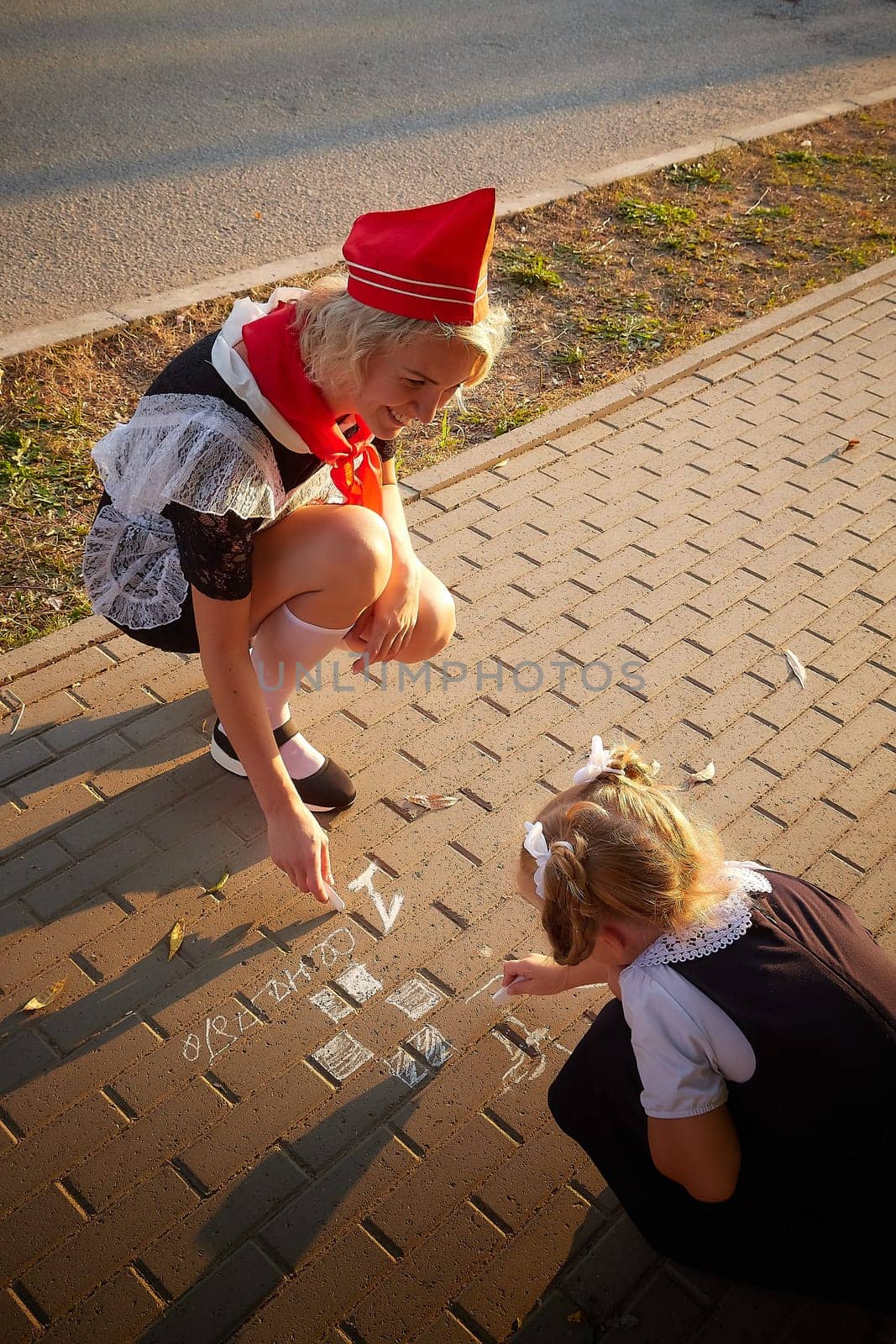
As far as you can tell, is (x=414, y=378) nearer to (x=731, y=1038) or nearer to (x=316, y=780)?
(x=316, y=780)

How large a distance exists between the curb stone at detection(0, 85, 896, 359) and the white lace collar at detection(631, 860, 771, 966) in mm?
3273

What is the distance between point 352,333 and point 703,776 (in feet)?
4.62

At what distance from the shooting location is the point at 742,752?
9.28 ft

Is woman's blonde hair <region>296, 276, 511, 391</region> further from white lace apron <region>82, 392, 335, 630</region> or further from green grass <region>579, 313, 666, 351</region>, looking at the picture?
green grass <region>579, 313, 666, 351</region>

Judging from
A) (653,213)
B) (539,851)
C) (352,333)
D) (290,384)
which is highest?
(352,333)

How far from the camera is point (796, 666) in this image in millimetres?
3096

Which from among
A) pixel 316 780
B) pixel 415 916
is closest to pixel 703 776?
pixel 415 916

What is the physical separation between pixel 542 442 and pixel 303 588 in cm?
175

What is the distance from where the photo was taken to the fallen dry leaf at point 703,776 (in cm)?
274

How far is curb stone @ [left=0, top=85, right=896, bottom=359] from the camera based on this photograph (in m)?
4.08

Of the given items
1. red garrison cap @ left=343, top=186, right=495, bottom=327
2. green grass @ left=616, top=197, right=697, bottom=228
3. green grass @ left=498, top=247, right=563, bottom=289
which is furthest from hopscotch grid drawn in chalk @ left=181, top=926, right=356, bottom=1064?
green grass @ left=616, top=197, right=697, bottom=228

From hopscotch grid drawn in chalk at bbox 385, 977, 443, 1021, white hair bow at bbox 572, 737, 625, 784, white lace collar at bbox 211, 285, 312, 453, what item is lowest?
hopscotch grid drawn in chalk at bbox 385, 977, 443, 1021

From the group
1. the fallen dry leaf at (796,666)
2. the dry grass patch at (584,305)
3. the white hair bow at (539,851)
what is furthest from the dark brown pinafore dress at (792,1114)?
the dry grass patch at (584,305)

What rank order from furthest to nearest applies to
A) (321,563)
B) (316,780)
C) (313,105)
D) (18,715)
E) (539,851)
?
(313,105) < (18,715) < (316,780) < (321,563) < (539,851)
